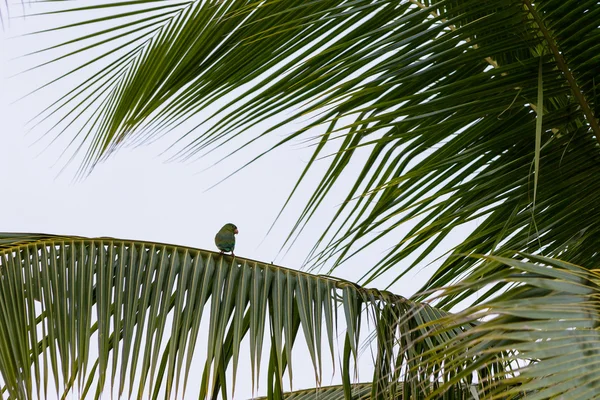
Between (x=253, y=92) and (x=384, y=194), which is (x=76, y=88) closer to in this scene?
(x=253, y=92)

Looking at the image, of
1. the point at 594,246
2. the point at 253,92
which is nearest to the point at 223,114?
the point at 253,92

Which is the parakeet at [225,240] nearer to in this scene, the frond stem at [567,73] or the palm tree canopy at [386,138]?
the palm tree canopy at [386,138]

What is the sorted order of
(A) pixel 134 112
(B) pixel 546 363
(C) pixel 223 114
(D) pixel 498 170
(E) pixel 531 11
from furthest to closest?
(A) pixel 134 112
(C) pixel 223 114
(D) pixel 498 170
(E) pixel 531 11
(B) pixel 546 363

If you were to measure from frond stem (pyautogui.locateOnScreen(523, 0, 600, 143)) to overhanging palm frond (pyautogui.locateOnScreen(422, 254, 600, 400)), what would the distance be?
2.50 feet

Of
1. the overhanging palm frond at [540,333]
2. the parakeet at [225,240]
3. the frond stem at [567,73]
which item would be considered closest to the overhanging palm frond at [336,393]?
the parakeet at [225,240]

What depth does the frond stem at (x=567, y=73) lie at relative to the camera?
155 cm

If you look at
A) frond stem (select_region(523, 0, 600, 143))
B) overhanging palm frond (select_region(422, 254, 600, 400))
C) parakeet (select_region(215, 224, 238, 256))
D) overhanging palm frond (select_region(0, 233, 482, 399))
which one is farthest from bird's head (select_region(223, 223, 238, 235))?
overhanging palm frond (select_region(422, 254, 600, 400))

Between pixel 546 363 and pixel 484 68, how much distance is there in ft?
3.37

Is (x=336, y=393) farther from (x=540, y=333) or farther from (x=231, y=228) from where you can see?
(x=540, y=333)

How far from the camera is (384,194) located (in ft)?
5.91

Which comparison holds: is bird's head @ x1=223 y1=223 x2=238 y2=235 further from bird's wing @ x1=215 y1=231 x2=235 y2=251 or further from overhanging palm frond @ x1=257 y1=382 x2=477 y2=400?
overhanging palm frond @ x1=257 y1=382 x2=477 y2=400

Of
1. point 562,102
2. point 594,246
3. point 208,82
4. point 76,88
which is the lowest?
point 594,246

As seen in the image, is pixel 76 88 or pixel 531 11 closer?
pixel 531 11

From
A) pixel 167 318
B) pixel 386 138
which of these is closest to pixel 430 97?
pixel 386 138
